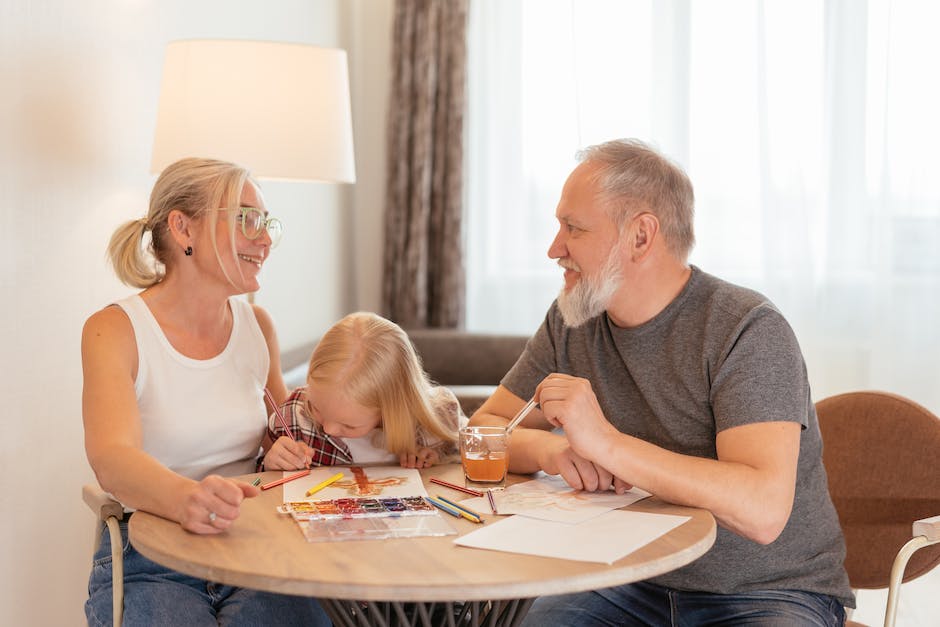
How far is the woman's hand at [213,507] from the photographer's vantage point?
4.67ft

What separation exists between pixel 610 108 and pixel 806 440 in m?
3.21

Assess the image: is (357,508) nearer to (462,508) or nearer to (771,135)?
(462,508)

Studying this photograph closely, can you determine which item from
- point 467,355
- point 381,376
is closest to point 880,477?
point 381,376

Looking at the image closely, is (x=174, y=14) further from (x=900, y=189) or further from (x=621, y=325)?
(x=900, y=189)

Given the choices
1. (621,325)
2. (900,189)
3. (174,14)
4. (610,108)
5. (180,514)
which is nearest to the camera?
(180,514)

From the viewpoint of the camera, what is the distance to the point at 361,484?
5.70 feet

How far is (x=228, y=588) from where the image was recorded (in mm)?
1792

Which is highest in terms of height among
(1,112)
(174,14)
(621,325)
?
(174,14)

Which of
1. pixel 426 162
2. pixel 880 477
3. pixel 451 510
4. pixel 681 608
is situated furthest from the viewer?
pixel 426 162

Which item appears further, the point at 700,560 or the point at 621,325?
the point at 621,325

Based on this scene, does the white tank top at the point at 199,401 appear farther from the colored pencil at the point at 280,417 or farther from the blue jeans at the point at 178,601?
the blue jeans at the point at 178,601

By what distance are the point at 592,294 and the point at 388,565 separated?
786 millimetres

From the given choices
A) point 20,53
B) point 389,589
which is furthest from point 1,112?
point 389,589

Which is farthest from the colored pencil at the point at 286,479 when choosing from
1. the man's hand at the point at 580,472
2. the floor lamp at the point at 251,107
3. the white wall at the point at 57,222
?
the floor lamp at the point at 251,107
